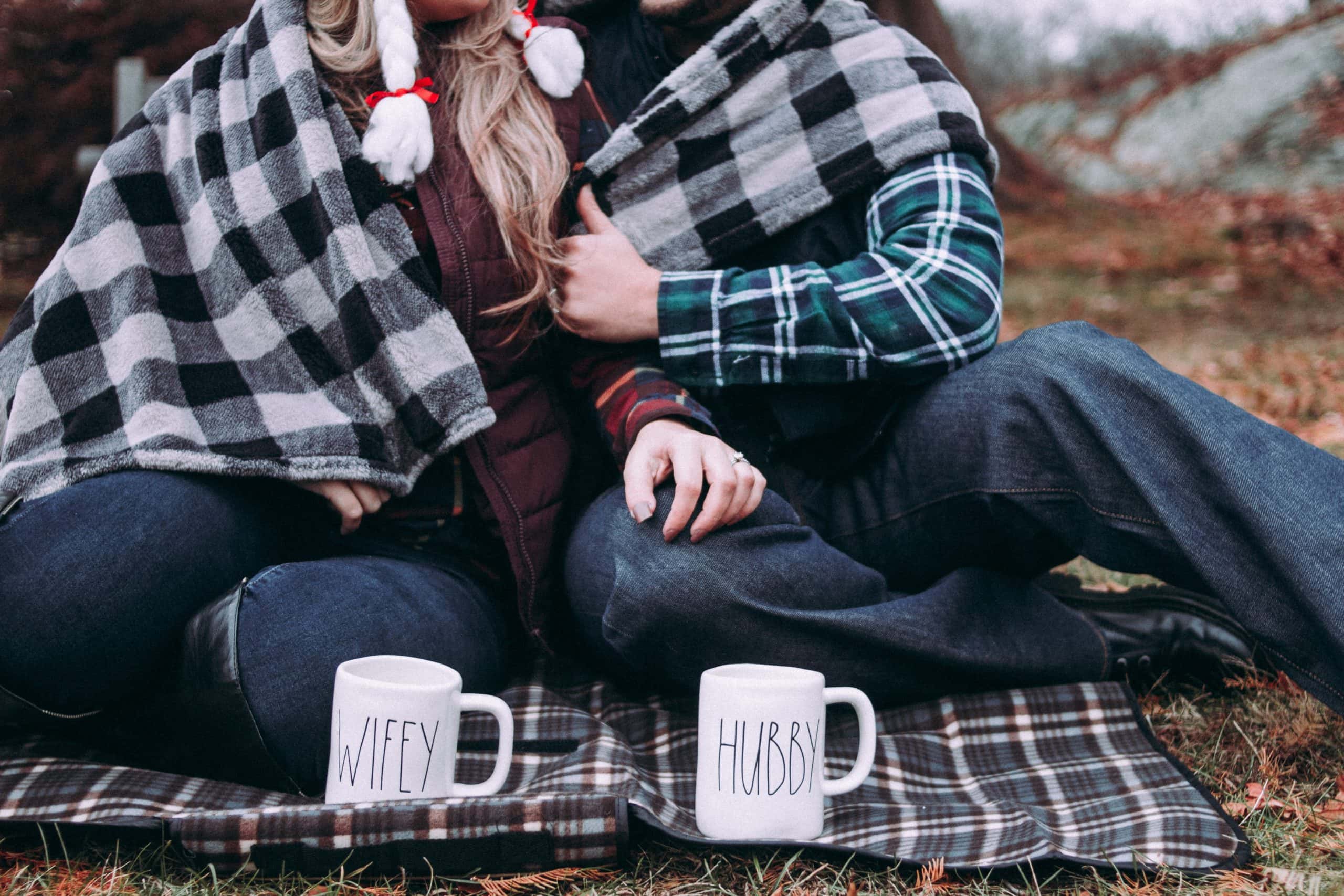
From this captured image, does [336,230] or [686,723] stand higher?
[336,230]

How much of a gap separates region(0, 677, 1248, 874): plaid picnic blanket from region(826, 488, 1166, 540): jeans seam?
234mm

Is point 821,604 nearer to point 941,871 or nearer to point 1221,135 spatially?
point 941,871

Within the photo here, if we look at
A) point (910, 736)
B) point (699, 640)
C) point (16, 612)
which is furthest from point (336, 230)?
point (910, 736)

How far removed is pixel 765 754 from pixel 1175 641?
77cm

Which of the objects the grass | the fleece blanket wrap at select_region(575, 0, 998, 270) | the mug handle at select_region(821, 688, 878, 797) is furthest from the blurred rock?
the mug handle at select_region(821, 688, 878, 797)

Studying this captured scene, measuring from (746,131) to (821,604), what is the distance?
26.0 inches

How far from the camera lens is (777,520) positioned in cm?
121

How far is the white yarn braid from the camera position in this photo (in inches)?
49.2

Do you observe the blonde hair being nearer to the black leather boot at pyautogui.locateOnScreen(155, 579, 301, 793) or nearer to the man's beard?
the man's beard

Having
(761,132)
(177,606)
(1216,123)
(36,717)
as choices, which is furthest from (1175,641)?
(1216,123)

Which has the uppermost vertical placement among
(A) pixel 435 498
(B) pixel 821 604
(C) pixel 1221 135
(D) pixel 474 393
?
(D) pixel 474 393

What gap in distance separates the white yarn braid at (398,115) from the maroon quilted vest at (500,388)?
1.5 inches

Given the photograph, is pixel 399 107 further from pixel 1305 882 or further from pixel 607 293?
pixel 1305 882

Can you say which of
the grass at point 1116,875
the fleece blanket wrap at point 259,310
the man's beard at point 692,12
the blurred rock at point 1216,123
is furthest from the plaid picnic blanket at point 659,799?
the blurred rock at point 1216,123
